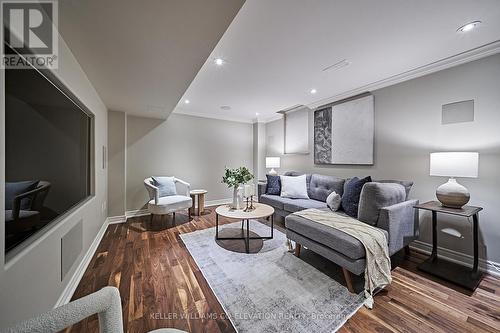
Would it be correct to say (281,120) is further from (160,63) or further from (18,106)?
(18,106)

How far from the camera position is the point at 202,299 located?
1610 mm

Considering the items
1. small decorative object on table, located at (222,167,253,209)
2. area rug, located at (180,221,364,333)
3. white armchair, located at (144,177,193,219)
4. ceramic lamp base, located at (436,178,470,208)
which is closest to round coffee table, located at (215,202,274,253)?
small decorative object on table, located at (222,167,253,209)

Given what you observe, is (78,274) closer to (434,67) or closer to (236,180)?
(236,180)

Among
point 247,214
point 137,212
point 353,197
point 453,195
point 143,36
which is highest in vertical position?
point 143,36

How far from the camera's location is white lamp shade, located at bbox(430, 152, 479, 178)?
1816mm

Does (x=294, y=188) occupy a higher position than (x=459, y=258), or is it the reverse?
(x=294, y=188)

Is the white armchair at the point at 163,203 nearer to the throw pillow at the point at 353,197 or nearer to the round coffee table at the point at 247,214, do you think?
the round coffee table at the point at 247,214

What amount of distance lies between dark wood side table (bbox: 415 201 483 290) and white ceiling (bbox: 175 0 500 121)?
68.3 inches

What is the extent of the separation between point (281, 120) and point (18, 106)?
4536mm

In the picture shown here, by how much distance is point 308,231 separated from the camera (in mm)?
2062

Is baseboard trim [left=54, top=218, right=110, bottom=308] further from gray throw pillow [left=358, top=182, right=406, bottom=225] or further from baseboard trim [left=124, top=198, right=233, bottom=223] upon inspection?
gray throw pillow [left=358, top=182, right=406, bottom=225]

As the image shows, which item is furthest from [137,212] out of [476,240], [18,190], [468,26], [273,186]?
[468,26]

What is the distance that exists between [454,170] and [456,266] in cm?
115

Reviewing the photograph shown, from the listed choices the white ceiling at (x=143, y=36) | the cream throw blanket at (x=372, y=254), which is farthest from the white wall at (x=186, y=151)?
the cream throw blanket at (x=372, y=254)
